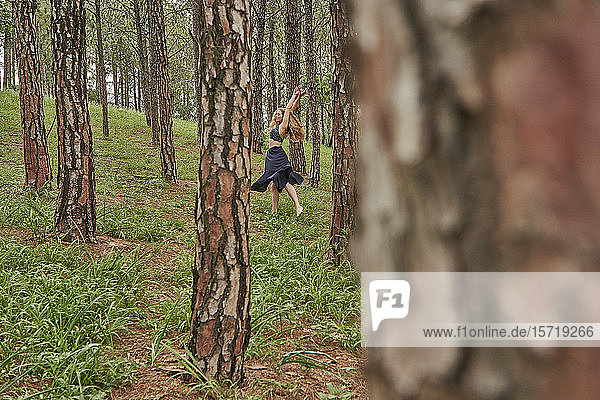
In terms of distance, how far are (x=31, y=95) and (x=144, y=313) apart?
228 inches

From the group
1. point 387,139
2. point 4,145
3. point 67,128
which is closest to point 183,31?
point 4,145

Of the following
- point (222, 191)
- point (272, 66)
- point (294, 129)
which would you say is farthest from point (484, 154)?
point (272, 66)

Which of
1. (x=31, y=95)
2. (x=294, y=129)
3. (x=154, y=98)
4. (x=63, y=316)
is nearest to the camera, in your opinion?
(x=63, y=316)

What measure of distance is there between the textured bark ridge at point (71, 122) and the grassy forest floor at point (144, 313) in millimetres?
352

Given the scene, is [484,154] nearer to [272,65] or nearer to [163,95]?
[163,95]

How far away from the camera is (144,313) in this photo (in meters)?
4.07

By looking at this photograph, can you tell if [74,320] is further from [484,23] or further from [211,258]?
[484,23]

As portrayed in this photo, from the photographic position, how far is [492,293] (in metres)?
0.52

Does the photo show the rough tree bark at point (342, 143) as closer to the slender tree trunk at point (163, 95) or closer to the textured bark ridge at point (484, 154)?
the textured bark ridge at point (484, 154)

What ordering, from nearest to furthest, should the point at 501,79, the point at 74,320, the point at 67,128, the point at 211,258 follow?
the point at 501,79, the point at 211,258, the point at 74,320, the point at 67,128

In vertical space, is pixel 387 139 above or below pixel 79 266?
above

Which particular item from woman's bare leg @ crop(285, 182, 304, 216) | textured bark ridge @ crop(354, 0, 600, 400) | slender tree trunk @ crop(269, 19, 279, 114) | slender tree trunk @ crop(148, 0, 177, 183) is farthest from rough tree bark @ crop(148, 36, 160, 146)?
textured bark ridge @ crop(354, 0, 600, 400)

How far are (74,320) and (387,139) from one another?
3.56 m

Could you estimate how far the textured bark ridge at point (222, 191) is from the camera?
9.23ft
